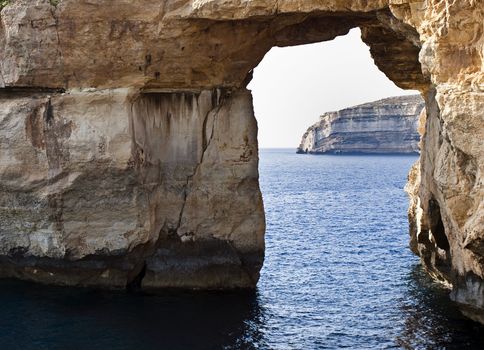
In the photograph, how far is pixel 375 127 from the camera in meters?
132

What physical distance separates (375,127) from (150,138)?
11285 cm

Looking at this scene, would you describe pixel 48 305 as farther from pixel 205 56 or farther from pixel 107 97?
pixel 205 56

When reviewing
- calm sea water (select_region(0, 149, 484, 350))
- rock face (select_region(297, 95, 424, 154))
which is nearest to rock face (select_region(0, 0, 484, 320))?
calm sea water (select_region(0, 149, 484, 350))

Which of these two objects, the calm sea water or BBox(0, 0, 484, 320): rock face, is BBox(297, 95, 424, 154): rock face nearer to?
the calm sea water

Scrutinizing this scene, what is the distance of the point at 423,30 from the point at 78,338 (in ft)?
42.8

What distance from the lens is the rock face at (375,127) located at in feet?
413

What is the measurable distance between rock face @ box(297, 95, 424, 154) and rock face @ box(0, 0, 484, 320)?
340ft

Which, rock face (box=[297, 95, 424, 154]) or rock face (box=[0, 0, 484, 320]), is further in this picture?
rock face (box=[297, 95, 424, 154])

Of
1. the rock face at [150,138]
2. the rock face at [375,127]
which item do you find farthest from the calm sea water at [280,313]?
the rock face at [375,127]

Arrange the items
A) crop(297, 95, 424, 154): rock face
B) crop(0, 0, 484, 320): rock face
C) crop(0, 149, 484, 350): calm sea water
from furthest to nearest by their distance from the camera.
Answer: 1. crop(297, 95, 424, 154): rock face
2. crop(0, 0, 484, 320): rock face
3. crop(0, 149, 484, 350): calm sea water

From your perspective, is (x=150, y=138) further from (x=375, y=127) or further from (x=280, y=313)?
(x=375, y=127)

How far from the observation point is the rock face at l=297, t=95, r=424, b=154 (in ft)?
413

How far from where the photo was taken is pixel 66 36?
21.4 m

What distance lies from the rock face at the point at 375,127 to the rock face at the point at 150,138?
104 meters
